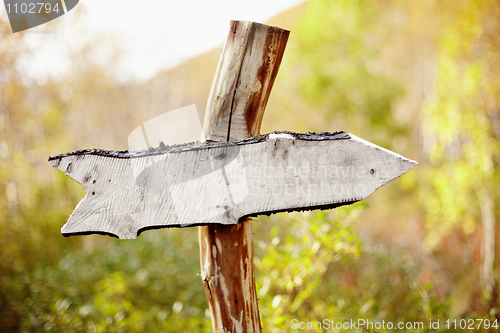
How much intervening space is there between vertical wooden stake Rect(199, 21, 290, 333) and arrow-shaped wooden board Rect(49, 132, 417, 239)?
6.4 inches

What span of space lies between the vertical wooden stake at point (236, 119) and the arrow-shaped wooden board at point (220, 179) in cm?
16

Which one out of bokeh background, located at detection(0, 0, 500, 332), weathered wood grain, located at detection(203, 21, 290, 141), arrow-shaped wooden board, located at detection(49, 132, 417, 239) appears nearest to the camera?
arrow-shaped wooden board, located at detection(49, 132, 417, 239)

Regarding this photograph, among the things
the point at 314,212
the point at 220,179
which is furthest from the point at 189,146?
the point at 314,212

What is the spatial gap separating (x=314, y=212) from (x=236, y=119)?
7.34ft

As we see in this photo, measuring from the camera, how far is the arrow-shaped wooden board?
687 mm

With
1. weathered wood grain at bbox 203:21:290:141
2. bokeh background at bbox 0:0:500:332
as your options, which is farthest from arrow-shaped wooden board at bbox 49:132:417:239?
bokeh background at bbox 0:0:500:332

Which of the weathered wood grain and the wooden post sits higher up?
the weathered wood grain

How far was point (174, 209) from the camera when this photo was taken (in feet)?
2.39

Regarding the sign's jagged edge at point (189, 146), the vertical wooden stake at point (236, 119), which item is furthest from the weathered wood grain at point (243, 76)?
the sign's jagged edge at point (189, 146)

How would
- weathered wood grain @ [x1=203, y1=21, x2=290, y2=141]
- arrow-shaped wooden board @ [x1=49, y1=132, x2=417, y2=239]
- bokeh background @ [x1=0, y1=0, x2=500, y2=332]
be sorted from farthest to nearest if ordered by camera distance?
bokeh background @ [x1=0, y1=0, x2=500, y2=332]
weathered wood grain @ [x1=203, y1=21, x2=290, y2=141]
arrow-shaped wooden board @ [x1=49, y1=132, x2=417, y2=239]

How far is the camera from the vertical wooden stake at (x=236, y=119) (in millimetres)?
853

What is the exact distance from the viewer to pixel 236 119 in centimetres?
87

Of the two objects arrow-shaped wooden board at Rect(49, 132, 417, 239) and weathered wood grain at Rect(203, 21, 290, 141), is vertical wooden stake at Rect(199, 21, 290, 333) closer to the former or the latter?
weathered wood grain at Rect(203, 21, 290, 141)

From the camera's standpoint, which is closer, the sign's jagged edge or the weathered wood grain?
the sign's jagged edge
